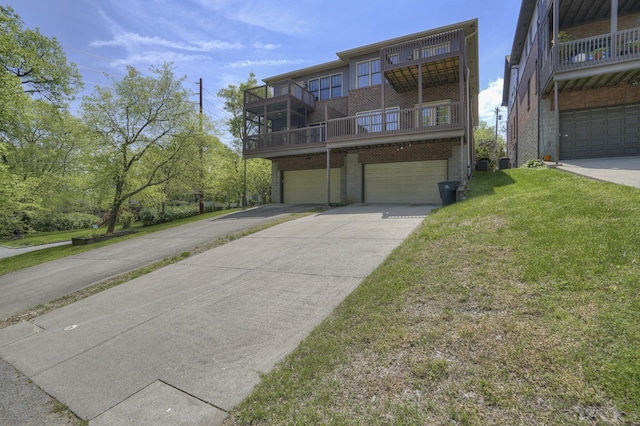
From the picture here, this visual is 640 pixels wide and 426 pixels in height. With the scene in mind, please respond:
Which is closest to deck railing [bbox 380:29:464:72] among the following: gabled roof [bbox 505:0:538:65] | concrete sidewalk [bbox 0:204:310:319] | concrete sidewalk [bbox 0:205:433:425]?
gabled roof [bbox 505:0:538:65]

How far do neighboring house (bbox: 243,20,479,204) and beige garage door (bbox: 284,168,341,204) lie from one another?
64mm

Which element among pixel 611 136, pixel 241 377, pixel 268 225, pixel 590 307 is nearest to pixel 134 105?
pixel 268 225

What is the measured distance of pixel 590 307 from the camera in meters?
2.85

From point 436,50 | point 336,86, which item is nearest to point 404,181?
point 436,50

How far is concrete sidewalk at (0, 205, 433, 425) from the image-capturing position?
305 centimetres

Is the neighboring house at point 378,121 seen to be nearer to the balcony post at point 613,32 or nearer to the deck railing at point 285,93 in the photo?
the deck railing at point 285,93

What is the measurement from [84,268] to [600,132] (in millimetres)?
19677

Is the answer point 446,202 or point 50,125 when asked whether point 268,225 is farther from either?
point 50,125

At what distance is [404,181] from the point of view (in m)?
16.3

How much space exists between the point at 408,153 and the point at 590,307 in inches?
550

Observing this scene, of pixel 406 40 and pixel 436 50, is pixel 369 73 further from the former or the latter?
pixel 436 50

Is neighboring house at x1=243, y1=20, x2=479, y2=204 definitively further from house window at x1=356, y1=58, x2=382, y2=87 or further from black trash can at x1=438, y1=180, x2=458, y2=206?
black trash can at x1=438, y1=180, x2=458, y2=206

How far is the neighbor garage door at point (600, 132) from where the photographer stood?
1252 centimetres

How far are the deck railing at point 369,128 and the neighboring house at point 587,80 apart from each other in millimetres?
3858
